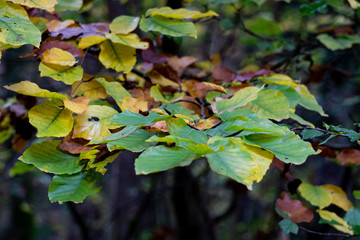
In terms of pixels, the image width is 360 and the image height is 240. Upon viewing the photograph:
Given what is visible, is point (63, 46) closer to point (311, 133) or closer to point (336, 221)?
point (311, 133)

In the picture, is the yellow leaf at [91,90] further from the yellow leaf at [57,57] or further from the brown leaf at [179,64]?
the brown leaf at [179,64]

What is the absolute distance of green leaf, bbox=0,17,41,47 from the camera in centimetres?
68

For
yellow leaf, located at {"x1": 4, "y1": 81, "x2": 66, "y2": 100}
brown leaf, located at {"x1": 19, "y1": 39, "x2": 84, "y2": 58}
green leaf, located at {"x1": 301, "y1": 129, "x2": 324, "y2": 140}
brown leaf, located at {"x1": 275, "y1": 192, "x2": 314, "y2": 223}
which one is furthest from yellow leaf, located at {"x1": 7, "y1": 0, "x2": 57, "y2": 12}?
brown leaf, located at {"x1": 275, "y1": 192, "x2": 314, "y2": 223}

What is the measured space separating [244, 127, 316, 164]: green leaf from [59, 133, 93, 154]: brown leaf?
15.2 inches

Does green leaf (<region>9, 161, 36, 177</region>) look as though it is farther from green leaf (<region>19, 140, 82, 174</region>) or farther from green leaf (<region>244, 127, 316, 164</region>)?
green leaf (<region>244, 127, 316, 164</region>)

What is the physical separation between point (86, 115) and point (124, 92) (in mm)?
135

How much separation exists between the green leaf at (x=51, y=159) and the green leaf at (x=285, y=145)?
0.42 meters

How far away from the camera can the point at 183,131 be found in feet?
1.91

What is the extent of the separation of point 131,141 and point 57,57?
1.26 feet

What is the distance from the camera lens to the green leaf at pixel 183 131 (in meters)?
0.57

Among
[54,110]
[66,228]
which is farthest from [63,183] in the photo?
[66,228]

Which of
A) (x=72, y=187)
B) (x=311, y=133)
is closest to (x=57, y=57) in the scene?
(x=72, y=187)

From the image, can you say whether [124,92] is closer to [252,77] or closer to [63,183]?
[63,183]

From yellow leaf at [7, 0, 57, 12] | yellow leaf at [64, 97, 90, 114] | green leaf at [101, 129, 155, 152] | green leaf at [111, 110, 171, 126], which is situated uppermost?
yellow leaf at [7, 0, 57, 12]
